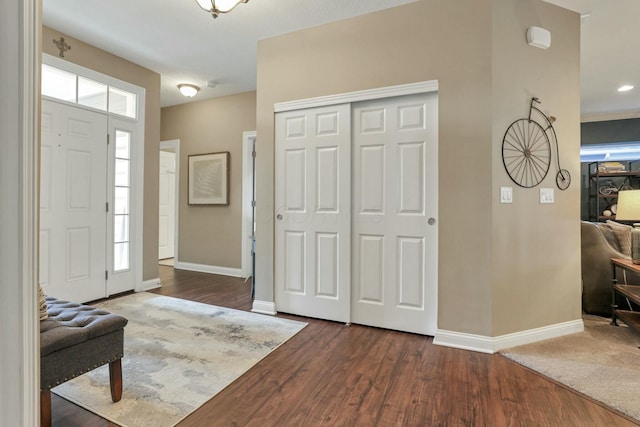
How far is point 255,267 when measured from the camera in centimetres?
328

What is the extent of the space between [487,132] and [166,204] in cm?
607

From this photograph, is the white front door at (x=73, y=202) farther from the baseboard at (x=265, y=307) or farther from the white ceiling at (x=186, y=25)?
the baseboard at (x=265, y=307)

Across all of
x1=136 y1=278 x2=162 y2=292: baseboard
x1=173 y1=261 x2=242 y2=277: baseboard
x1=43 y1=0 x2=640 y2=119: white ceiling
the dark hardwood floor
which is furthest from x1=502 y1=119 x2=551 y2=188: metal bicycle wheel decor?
x1=136 y1=278 x2=162 y2=292: baseboard

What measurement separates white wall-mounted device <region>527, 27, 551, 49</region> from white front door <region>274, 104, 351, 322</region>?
154 centimetres

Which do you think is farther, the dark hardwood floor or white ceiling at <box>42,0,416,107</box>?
white ceiling at <box>42,0,416,107</box>

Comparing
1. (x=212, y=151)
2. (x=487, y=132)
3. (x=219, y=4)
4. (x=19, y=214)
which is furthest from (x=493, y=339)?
(x=212, y=151)

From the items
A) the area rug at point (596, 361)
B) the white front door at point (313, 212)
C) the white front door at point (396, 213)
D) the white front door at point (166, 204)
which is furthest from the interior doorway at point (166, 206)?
the area rug at point (596, 361)

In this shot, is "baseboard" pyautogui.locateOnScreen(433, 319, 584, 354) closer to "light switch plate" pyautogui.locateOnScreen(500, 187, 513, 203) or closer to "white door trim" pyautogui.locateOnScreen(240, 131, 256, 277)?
"light switch plate" pyautogui.locateOnScreen(500, 187, 513, 203)

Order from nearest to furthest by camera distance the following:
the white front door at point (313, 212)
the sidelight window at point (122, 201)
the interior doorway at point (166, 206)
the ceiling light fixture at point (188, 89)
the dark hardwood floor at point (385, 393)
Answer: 1. the dark hardwood floor at point (385, 393)
2. the white front door at point (313, 212)
3. the sidelight window at point (122, 201)
4. the ceiling light fixture at point (188, 89)
5. the interior doorway at point (166, 206)

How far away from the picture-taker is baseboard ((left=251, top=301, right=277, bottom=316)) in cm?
318

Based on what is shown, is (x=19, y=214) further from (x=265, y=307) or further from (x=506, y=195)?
(x=506, y=195)

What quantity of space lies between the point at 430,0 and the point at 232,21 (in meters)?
1.76

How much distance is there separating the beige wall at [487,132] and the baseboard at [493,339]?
0.05 m

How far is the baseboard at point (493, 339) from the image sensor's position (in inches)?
94.1
